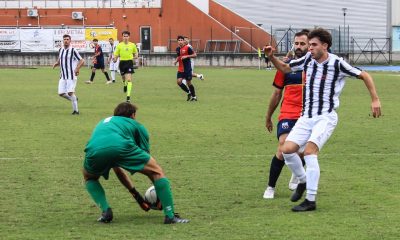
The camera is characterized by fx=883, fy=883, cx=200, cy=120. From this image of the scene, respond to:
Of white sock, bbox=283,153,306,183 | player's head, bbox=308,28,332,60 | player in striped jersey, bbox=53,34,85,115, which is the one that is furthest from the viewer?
player in striped jersey, bbox=53,34,85,115

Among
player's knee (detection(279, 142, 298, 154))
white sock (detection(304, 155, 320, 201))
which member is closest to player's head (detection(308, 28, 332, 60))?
player's knee (detection(279, 142, 298, 154))

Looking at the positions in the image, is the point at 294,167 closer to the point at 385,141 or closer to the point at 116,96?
the point at 385,141

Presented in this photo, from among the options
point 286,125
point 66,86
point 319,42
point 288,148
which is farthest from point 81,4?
point 319,42

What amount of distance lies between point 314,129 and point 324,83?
51 centimetres

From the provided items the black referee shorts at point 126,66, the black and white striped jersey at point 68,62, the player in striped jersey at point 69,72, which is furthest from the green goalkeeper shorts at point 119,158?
the black referee shorts at point 126,66

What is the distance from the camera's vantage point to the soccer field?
8492mm

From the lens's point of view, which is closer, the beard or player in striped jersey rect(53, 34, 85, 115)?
the beard

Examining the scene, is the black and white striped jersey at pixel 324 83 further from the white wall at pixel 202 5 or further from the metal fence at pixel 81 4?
the metal fence at pixel 81 4

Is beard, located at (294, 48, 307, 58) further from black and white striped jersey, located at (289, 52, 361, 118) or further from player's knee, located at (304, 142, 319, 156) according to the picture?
player's knee, located at (304, 142, 319, 156)

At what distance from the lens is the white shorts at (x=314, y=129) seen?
9.39m

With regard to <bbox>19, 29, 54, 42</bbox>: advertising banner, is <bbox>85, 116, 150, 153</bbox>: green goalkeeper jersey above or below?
below

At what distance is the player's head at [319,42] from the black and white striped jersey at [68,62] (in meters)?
14.5

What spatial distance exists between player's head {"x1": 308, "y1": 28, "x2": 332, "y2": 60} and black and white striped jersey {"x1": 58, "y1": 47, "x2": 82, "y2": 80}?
14.5 m

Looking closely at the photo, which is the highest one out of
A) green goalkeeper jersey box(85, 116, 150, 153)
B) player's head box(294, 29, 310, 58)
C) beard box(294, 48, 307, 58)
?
player's head box(294, 29, 310, 58)
